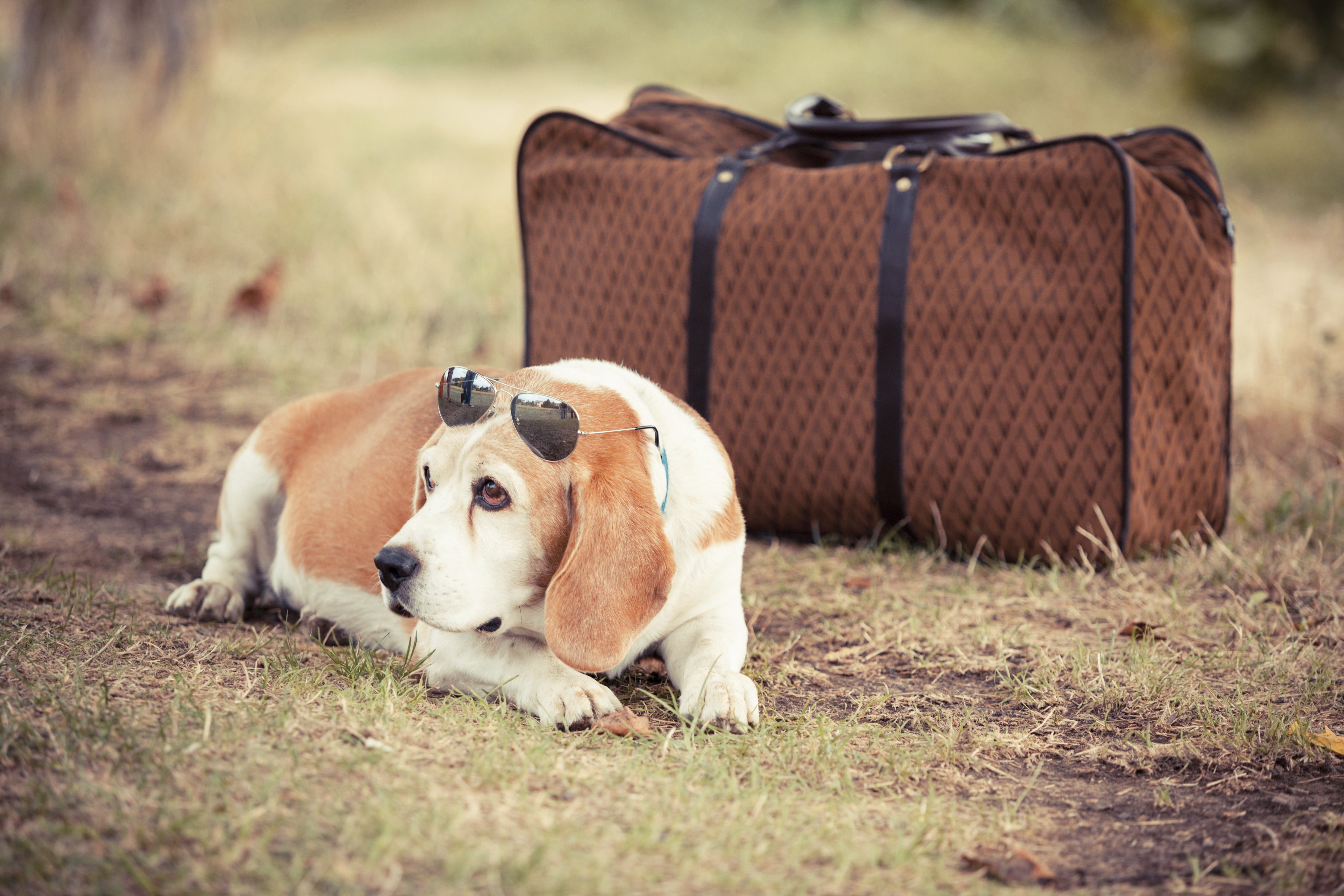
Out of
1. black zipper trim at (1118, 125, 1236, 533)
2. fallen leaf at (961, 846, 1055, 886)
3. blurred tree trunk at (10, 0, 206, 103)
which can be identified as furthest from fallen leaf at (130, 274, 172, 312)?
fallen leaf at (961, 846, 1055, 886)

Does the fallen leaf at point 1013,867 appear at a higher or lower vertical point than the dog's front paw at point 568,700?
lower

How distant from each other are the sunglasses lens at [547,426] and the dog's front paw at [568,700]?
1.47ft

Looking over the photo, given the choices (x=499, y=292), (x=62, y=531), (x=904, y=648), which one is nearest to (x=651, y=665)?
(x=904, y=648)

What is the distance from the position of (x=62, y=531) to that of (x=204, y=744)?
5.82 feet

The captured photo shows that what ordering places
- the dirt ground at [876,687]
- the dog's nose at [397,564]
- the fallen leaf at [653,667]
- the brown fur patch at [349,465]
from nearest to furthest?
1. the dirt ground at [876,687]
2. the dog's nose at [397,564]
3. the fallen leaf at [653,667]
4. the brown fur patch at [349,465]

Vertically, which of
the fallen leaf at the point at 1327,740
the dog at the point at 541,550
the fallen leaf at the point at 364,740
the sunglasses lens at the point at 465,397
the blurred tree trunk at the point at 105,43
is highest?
the blurred tree trunk at the point at 105,43

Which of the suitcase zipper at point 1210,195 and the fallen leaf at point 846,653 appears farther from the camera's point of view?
the suitcase zipper at point 1210,195

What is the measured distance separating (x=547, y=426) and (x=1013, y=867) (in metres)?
1.08

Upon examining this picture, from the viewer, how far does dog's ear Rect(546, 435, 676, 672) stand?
6.95ft

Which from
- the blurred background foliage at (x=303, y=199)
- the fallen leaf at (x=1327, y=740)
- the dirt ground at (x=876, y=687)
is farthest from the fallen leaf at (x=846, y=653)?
the blurred background foliage at (x=303, y=199)

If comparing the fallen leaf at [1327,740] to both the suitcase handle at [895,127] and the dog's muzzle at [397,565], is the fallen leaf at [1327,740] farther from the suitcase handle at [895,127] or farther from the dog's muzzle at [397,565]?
the suitcase handle at [895,127]

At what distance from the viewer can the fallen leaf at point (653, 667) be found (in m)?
2.59

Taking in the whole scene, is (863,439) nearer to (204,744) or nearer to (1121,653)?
(1121,653)

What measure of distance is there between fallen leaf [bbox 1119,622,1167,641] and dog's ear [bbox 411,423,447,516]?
1.70 meters
